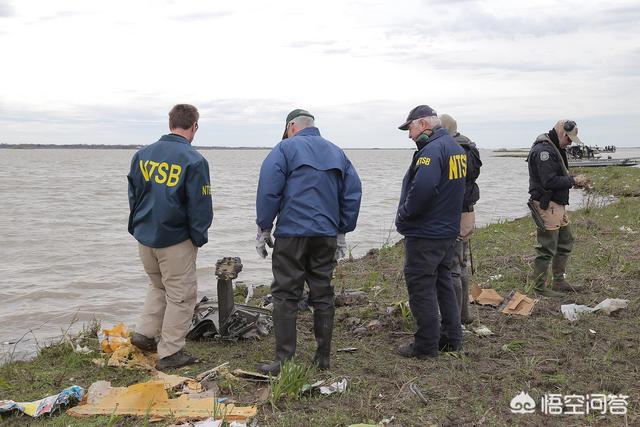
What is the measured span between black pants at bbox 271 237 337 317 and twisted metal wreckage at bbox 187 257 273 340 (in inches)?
43.8

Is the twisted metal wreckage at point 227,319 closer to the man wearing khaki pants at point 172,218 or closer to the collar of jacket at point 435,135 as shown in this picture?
the man wearing khaki pants at point 172,218

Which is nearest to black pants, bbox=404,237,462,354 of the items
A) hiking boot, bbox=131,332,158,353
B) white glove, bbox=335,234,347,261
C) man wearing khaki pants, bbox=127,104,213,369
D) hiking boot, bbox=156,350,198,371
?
white glove, bbox=335,234,347,261

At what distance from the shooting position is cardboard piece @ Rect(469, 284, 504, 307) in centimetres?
691

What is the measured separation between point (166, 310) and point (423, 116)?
8.99ft

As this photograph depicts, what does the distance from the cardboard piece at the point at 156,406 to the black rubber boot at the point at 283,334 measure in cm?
69

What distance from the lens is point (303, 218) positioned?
4566 millimetres

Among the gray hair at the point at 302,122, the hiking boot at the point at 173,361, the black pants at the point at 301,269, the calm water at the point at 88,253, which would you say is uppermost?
the gray hair at the point at 302,122

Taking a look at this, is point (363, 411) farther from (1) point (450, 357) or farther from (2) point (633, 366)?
(2) point (633, 366)

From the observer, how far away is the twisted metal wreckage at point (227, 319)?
5.69 meters

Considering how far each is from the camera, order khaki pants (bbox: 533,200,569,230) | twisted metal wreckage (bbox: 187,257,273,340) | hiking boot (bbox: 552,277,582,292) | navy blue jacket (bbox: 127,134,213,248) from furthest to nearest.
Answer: hiking boot (bbox: 552,277,582,292) < khaki pants (bbox: 533,200,569,230) < twisted metal wreckage (bbox: 187,257,273,340) < navy blue jacket (bbox: 127,134,213,248)

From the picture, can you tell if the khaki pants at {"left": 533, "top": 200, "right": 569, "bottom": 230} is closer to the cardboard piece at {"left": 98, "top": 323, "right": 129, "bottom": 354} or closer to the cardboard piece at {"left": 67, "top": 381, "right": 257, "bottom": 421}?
the cardboard piece at {"left": 67, "top": 381, "right": 257, "bottom": 421}

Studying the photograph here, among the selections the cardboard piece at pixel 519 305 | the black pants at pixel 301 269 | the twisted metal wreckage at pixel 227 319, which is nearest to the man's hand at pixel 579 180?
the cardboard piece at pixel 519 305

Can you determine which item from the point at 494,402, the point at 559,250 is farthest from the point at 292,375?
the point at 559,250

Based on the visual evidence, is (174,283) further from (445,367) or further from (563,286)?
(563,286)
